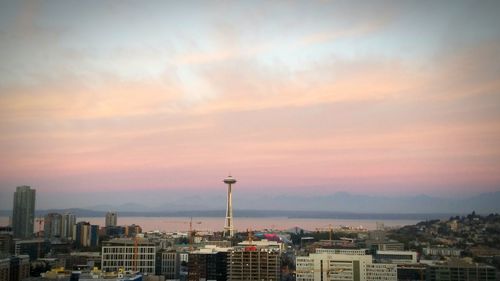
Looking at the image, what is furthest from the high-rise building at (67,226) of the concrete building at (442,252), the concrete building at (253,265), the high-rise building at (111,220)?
the concrete building at (442,252)

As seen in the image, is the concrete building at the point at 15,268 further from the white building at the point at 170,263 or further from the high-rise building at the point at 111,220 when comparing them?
the high-rise building at the point at 111,220

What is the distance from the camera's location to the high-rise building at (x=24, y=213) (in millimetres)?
7634

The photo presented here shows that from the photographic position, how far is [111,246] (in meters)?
9.66

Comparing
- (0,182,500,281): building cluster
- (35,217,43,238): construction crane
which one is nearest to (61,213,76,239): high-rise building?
(0,182,500,281): building cluster

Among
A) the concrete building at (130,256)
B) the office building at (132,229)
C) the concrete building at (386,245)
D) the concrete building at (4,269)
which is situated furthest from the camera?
the office building at (132,229)

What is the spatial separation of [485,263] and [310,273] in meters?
3.08

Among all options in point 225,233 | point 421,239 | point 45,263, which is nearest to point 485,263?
point 421,239

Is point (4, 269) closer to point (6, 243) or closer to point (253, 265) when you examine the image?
point (6, 243)

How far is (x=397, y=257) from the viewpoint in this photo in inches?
364

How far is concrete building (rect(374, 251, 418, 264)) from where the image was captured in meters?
8.77

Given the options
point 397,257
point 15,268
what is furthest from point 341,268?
point 15,268

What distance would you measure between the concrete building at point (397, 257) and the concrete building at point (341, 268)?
15.3 inches

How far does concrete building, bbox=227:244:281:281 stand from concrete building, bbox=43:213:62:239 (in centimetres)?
415

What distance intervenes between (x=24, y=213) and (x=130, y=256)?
6.80 ft
